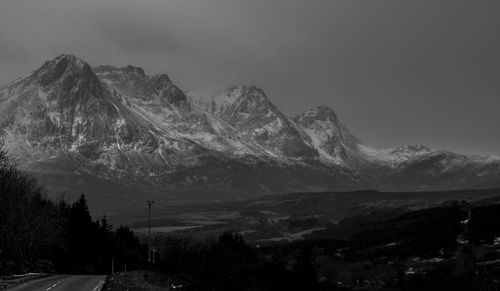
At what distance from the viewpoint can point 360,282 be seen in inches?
6432

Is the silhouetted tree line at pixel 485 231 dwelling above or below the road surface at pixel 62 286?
above

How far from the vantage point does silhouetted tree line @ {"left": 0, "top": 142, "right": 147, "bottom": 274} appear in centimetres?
10731

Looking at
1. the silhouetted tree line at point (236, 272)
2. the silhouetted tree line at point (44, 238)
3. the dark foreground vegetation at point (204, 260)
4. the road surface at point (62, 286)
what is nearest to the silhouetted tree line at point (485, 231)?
the dark foreground vegetation at point (204, 260)

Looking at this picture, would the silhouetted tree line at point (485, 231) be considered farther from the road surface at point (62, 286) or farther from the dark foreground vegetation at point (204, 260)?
the road surface at point (62, 286)

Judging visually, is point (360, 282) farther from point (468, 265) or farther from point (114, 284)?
point (114, 284)

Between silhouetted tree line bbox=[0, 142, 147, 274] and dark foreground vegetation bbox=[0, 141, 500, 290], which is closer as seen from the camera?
silhouetted tree line bbox=[0, 142, 147, 274]

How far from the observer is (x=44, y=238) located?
406 ft

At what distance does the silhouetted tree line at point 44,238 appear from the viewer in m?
107

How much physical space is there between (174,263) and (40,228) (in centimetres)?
2812

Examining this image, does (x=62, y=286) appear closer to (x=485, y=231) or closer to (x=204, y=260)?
(x=204, y=260)

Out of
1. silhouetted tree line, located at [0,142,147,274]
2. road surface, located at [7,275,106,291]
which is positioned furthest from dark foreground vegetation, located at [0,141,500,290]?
road surface, located at [7,275,106,291]

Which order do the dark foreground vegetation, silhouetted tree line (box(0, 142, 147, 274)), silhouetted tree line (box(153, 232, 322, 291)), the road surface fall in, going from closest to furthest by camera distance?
1. the road surface
2. silhouetted tree line (box(0, 142, 147, 274))
3. the dark foreground vegetation
4. silhouetted tree line (box(153, 232, 322, 291))

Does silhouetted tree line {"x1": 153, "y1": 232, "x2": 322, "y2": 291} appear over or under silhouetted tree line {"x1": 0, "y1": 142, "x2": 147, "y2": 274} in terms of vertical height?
under

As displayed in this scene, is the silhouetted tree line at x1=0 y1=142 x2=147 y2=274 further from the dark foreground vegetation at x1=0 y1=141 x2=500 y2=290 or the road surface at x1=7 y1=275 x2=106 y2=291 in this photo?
the road surface at x1=7 y1=275 x2=106 y2=291
